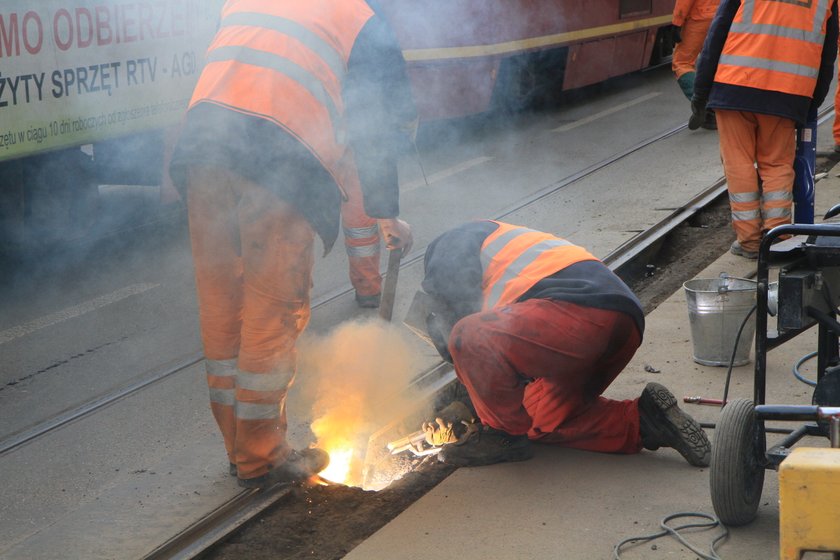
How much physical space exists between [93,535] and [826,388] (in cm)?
236

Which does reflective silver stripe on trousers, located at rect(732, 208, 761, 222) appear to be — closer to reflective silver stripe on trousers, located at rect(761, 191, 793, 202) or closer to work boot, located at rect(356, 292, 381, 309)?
reflective silver stripe on trousers, located at rect(761, 191, 793, 202)

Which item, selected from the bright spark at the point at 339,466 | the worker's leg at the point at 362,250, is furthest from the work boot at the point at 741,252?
the bright spark at the point at 339,466

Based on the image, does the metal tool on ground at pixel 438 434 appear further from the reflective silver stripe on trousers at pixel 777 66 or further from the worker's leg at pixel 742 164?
the reflective silver stripe on trousers at pixel 777 66

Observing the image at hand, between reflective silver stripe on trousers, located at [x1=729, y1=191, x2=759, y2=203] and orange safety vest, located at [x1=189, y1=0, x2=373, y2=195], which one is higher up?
orange safety vest, located at [x1=189, y1=0, x2=373, y2=195]

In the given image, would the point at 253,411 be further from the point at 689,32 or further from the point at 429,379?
the point at 689,32

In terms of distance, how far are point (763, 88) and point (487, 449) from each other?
311cm

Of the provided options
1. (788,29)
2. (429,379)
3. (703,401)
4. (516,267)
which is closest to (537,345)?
(516,267)

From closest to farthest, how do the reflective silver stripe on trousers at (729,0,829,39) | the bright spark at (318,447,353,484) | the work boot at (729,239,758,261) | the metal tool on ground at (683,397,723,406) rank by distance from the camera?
the bright spark at (318,447,353,484) → the metal tool on ground at (683,397,723,406) → the reflective silver stripe on trousers at (729,0,829,39) → the work boot at (729,239,758,261)

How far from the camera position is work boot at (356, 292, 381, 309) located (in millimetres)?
5910

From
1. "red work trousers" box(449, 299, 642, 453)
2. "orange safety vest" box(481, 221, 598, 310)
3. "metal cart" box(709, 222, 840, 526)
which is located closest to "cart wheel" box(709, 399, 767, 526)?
"metal cart" box(709, 222, 840, 526)

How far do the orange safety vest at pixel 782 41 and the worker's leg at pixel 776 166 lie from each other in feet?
0.79

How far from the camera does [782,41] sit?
6.03 m

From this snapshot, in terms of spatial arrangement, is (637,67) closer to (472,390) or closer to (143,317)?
(143,317)

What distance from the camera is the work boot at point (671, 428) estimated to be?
3.80 metres
